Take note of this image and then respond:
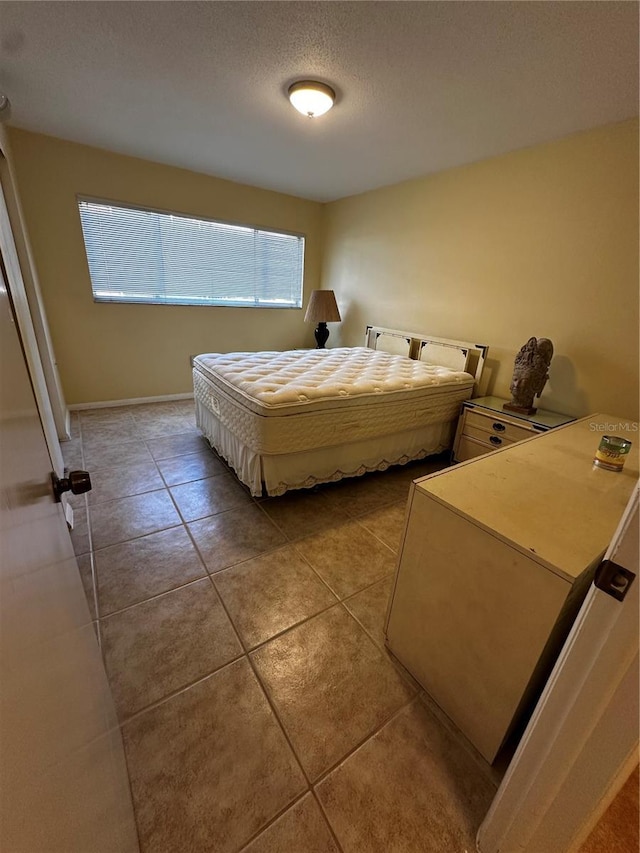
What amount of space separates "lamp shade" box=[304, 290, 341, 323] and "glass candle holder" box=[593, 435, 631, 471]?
3.21m

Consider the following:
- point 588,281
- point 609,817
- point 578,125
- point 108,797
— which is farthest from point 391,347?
point 108,797

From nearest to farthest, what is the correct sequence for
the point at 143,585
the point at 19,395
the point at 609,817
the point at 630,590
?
the point at 630,590
the point at 19,395
the point at 609,817
the point at 143,585

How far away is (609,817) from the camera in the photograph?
958 mm

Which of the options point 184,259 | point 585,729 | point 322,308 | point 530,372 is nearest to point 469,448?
point 530,372

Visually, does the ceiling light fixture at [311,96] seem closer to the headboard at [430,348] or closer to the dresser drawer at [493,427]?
the headboard at [430,348]

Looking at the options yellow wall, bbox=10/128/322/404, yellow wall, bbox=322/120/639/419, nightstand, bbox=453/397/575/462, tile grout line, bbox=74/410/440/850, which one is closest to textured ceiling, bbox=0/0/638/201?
yellow wall, bbox=322/120/639/419

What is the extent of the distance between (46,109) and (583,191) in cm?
371

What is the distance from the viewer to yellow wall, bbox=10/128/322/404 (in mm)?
2967

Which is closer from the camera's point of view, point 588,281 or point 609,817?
point 609,817

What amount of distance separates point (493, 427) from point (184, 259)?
354cm

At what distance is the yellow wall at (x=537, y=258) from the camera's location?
7.16ft

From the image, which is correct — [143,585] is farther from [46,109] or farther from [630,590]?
[46,109]

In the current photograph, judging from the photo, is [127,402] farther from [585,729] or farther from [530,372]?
[585,729]

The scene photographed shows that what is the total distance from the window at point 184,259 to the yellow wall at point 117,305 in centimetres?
9
